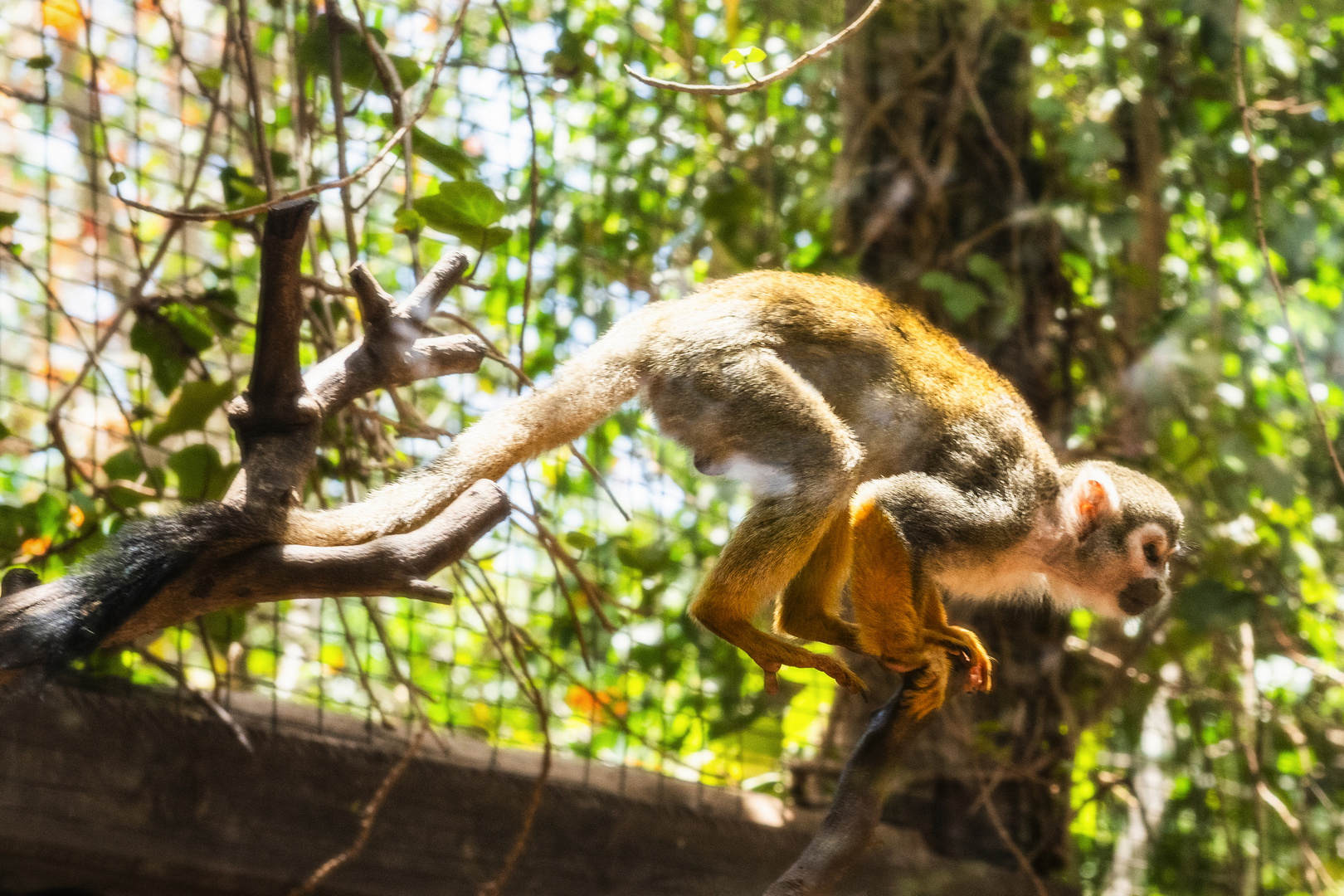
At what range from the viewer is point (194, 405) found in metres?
2.45

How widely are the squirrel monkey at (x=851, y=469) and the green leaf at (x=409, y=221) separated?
0.38m

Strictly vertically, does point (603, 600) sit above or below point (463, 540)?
above

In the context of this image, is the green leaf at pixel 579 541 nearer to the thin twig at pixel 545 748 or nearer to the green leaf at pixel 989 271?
the thin twig at pixel 545 748

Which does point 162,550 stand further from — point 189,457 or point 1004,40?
point 1004,40

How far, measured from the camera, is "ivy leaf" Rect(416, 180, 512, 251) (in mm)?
1971

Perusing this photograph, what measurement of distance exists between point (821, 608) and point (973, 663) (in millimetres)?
347

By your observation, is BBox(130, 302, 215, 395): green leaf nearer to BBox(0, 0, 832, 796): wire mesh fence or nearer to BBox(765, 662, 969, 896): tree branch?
BBox(0, 0, 832, 796): wire mesh fence

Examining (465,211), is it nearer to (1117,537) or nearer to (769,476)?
(769,476)

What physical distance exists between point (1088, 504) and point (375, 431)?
1.66 m

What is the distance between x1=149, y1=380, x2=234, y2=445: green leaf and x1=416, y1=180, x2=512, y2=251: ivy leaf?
A: 76 cm

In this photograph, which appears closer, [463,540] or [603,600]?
[463,540]

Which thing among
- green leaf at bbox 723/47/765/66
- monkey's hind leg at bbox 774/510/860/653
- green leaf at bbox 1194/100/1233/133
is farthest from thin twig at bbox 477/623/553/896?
green leaf at bbox 1194/100/1233/133

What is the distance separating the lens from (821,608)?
2.46m

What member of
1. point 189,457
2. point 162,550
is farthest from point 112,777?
point 162,550
